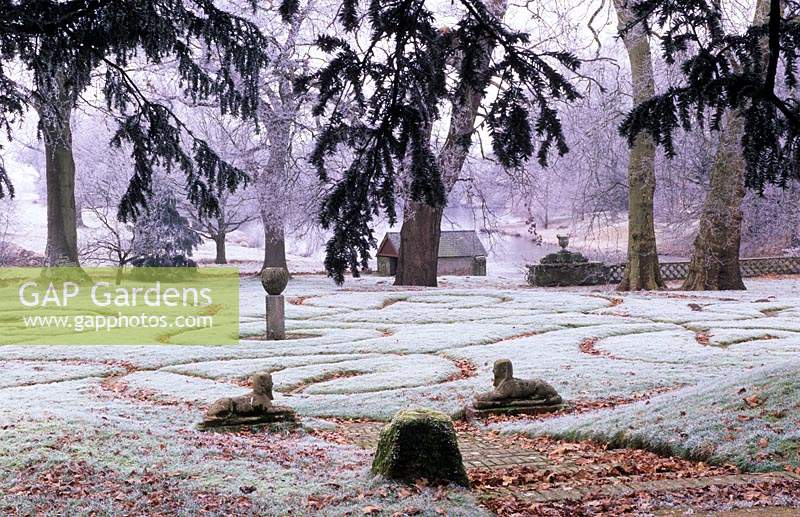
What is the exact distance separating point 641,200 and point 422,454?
65.4ft

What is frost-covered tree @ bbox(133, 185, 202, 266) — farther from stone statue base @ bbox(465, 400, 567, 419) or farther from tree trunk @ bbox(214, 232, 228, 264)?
stone statue base @ bbox(465, 400, 567, 419)

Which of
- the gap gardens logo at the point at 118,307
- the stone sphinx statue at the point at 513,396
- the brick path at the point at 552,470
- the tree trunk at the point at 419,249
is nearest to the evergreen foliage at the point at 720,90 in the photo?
the brick path at the point at 552,470

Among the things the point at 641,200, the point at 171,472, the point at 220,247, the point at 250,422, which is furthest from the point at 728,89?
the point at 220,247

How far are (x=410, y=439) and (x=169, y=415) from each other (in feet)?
14.5

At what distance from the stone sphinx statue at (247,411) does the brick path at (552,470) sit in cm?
87

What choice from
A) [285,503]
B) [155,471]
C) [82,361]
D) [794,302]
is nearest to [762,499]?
[285,503]

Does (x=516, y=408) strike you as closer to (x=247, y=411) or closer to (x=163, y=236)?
(x=247, y=411)

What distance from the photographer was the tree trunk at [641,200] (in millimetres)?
23594

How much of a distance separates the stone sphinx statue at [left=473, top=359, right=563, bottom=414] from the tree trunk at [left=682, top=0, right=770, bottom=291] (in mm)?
14389

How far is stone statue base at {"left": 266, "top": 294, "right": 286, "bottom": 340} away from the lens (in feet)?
53.6

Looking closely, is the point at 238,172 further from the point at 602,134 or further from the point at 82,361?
the point at 602,134

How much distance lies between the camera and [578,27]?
23.6 metres

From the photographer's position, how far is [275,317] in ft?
53.9

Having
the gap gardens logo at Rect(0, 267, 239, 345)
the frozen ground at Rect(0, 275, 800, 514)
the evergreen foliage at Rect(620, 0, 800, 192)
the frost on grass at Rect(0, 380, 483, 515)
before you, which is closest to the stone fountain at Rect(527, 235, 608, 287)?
the frozen ground at Rect(0, 275, 800, 514)
